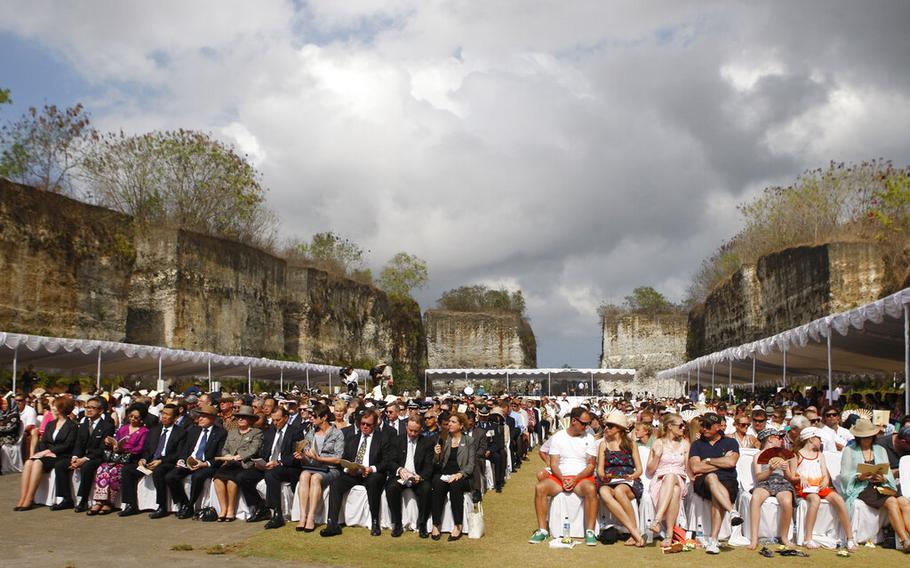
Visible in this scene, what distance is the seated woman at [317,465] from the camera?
31.2ft

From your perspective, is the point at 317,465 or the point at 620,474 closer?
the point at 620,474

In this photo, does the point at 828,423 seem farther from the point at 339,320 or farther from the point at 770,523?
the point at 339,320

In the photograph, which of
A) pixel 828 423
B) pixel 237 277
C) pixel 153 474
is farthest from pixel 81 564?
pixel 237 277

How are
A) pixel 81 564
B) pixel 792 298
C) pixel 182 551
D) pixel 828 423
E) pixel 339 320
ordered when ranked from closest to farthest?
pixel 81 564 → pixel 182 551 → pixel 828 423 → pixel 792 298 → pixel 339 320

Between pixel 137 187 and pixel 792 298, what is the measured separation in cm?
2817

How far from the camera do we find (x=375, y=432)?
996 centimetres

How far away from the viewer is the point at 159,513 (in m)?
10.1

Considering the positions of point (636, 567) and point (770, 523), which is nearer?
point (636, 567)

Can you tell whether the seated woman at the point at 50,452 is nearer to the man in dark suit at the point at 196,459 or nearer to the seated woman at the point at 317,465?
the man in dark suit at the point at 196,459

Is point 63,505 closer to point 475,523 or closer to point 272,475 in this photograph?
point 272,475

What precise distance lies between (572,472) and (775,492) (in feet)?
7.08

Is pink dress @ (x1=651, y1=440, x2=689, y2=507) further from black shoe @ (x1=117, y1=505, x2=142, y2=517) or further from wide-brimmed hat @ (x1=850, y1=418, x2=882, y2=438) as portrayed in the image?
black shoe @ (x1=117, y1=505, x2=142, y2=517)

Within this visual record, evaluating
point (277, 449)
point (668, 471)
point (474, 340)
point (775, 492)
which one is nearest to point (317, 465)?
point (277, 449)

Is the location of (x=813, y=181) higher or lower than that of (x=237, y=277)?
higher
